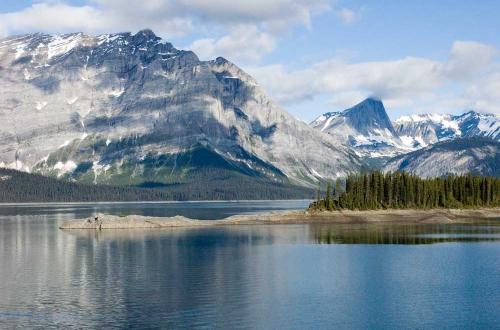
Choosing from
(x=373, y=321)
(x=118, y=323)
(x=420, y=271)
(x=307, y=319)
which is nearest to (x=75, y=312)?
(x=118, y=323)

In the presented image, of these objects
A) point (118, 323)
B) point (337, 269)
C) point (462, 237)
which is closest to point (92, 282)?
point (118, 323)

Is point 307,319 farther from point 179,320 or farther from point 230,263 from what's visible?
point 230,263

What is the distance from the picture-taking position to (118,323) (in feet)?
263

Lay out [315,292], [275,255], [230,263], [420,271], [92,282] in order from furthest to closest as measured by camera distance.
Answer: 1. [275,255]
2. [230,263]
3. [420,271]
4. [92,282]
5. [315,292]

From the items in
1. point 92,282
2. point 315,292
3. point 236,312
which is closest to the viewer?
point 236,312

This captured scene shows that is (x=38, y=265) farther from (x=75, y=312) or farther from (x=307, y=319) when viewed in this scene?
(x=307, y=319)

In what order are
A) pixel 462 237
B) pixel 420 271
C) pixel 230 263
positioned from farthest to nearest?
pixel 462 237
pixel 230 263
pixel 420 271

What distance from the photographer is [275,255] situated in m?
144

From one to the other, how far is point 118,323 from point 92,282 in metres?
30.8

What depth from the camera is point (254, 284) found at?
347 ft

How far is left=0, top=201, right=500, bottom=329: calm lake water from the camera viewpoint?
3253 inches

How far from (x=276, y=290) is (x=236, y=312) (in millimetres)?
15689

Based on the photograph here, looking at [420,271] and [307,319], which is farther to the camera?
[420,271]

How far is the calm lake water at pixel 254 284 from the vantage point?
8262 centimetres
